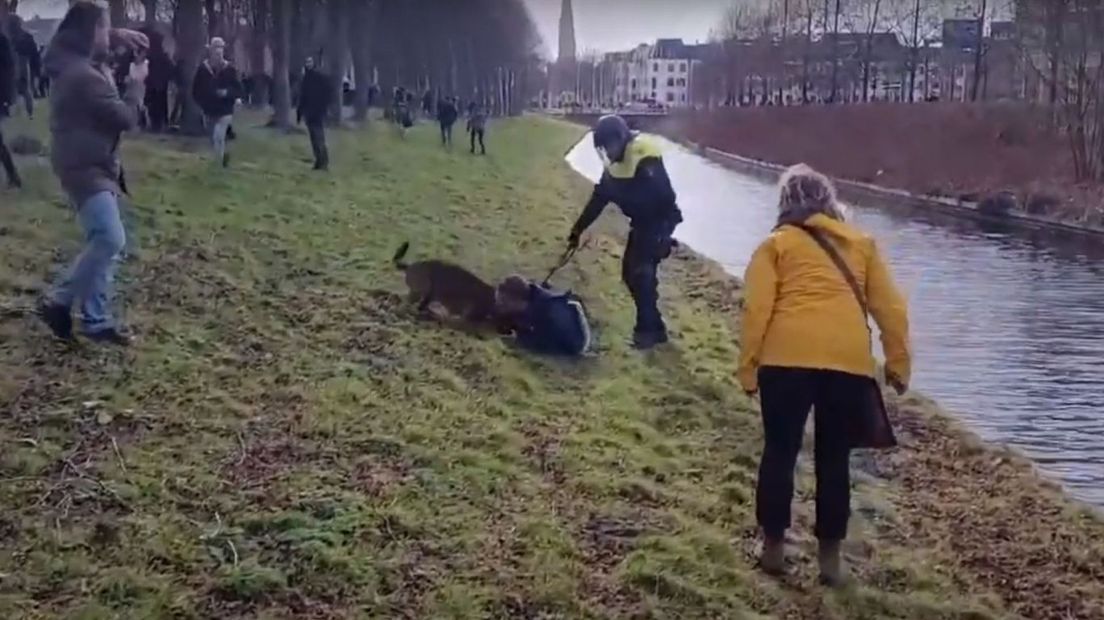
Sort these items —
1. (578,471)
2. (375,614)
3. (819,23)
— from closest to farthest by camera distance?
(375,614) < (578,471) < (819,23)

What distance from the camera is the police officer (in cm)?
1009

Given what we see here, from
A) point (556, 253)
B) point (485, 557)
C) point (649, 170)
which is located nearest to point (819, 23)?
point (556, 253)

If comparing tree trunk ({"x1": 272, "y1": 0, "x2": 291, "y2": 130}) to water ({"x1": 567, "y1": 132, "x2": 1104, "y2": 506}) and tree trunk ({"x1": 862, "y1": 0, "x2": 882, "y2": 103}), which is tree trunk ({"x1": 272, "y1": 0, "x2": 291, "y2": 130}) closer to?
water ({"x1": 567, "y1": 132, "x2": 1104, "y2": 506})

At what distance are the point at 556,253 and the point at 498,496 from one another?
931 centimetres

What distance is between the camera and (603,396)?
8.87 metres

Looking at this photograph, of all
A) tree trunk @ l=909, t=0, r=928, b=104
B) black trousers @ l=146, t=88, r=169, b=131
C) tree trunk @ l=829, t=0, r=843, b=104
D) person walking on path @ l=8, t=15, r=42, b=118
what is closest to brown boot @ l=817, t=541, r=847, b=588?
black trousers @ l=146, t=88, r=169, b=131

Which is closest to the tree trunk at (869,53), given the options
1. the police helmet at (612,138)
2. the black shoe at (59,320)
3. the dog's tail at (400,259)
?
the dog's tail at (400,259)

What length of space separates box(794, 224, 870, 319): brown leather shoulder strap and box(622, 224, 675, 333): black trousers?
15.8ft

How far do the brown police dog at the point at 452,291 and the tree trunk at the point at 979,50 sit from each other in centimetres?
4979

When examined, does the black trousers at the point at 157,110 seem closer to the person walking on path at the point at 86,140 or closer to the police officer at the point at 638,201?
the police officer at the point at 638,201

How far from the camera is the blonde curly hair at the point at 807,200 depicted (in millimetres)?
5594

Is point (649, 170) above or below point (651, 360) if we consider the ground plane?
above

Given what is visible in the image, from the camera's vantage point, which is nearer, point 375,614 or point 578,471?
point 375,614

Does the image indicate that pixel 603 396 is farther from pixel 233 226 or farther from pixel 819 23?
pixel 819 23
